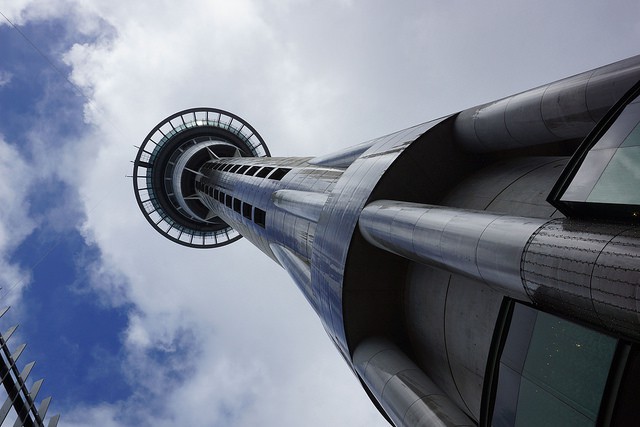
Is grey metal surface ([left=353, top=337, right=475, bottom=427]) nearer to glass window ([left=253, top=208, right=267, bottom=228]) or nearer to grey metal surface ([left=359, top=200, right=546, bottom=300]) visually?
grey metal surface ([left=359, top=200, right=546, bottom=300])

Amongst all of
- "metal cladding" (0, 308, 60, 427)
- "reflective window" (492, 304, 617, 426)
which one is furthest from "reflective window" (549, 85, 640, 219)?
"metal cladding" (0, 308, 60, 427)

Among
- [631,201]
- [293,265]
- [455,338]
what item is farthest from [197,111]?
[631,201]

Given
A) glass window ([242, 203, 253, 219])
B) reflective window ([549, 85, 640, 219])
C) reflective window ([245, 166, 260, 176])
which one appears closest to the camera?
reflective window ([549, 85, 640, 219])

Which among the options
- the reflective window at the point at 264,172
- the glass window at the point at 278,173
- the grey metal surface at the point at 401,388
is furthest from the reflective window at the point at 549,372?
the reflective window at the point at 264,172

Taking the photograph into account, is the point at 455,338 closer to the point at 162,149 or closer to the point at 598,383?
the point at 598,383

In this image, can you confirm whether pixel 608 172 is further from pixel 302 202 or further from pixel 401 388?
pixel 302 202

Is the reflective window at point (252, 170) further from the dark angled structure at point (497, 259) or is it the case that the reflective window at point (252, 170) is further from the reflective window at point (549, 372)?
the reflective window at point (549, 372)
